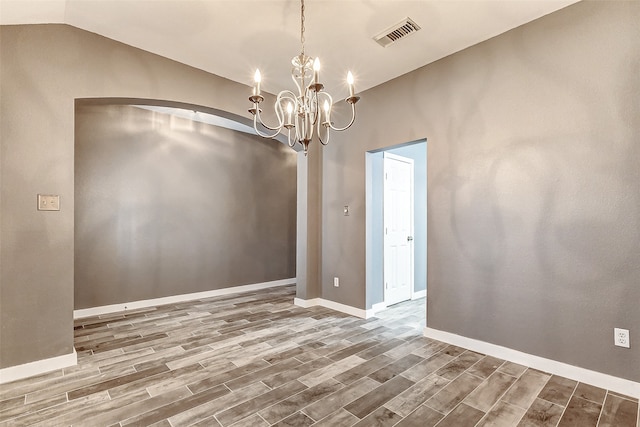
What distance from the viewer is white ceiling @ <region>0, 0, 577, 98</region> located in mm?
2395

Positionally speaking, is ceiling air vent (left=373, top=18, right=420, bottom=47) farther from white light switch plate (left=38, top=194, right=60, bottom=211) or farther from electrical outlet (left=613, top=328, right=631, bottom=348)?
white light switch plate (left=38, top=194, right=60, bottom=211)

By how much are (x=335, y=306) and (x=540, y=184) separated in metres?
2.84

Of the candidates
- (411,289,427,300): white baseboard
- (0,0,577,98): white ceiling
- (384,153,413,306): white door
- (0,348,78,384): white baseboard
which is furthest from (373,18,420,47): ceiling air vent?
(0,348,78,384): white baseboard

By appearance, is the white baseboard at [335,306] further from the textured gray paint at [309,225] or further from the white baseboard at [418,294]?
the white baseboard at [418,294]

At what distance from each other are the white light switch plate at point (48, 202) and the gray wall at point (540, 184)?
345 cm

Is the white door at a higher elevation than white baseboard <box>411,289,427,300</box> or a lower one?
higher

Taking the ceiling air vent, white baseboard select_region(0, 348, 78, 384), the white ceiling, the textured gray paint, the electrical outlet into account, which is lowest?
white baseboard select_region(0, 348, 78, 384)

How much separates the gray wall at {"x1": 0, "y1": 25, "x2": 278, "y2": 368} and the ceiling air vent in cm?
258

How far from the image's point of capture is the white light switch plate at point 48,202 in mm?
2500

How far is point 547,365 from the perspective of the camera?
2451 millimetres

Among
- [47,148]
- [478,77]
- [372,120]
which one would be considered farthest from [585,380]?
[47,148]

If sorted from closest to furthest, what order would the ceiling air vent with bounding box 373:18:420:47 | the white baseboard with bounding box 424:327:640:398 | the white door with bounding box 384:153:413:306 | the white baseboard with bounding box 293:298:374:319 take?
the white baseboard with bounding box 424:327:640:398 → the ceiling air vent with bounding box 373:18:420:47 → the white baseboard with bounding box 293:298:374:319 → the white door with bounding box 384:153:413:306

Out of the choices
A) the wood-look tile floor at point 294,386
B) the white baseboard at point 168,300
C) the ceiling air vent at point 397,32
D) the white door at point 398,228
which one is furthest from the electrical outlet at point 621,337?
the white baseboard at point 168,300

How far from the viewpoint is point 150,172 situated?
180 inches
